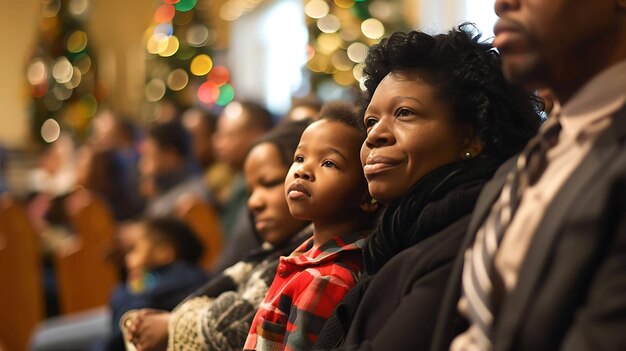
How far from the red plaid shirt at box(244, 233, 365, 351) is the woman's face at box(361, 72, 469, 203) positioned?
0.22 m

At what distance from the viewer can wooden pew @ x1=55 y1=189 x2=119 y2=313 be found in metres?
4.78

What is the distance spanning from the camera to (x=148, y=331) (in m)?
2.48

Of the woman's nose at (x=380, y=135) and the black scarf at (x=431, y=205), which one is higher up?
the woman's nose at (x=380, y=135)

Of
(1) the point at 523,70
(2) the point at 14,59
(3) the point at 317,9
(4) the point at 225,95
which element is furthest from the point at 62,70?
(1) the point at 523,70

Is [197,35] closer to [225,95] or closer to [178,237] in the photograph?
Result: [225,95]

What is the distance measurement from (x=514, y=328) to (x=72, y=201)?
4608 mm

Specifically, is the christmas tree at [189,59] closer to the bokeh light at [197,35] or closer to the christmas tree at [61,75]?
the bokeh light at [197,35]

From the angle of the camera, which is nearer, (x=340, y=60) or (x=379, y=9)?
(x=379, y=9)

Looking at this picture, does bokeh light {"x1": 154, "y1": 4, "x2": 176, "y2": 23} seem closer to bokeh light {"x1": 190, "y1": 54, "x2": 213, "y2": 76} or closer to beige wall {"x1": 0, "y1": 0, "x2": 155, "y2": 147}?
bokeh light {"x1": 190, "y1": 54, "x2": 213, "y2": 76}

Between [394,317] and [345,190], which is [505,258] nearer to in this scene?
[394,317]

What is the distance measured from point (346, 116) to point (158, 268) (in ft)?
5.86

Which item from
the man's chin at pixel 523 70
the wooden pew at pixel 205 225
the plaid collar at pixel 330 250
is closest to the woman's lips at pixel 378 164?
the plaid collar at pixel 330 250

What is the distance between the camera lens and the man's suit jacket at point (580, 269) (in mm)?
1221

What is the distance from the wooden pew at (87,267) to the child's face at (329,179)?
285 cm
